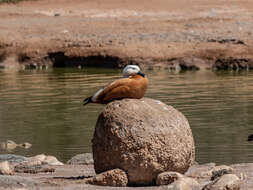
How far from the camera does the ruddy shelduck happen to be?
10.8 metres

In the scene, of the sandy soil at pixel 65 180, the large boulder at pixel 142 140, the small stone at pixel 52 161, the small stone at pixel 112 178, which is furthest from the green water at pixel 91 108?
the small stone at pixel 112 178

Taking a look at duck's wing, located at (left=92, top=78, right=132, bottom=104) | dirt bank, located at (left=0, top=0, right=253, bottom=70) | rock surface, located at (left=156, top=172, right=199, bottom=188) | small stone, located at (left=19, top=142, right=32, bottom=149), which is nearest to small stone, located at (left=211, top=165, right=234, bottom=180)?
rock surface, located at (left=156, top=172, right=199, bottom=188)

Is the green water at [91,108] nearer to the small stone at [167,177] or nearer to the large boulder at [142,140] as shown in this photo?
the large boulder at [142,140]

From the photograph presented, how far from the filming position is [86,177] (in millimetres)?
11516

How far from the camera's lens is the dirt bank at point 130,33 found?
33625 mm

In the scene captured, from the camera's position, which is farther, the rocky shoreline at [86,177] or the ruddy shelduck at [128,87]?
the ruddy shelduck at [128,87]

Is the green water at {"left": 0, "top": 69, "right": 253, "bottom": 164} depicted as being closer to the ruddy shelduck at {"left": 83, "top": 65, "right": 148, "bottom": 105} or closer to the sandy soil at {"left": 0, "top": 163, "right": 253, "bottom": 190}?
the sandy soil at {"left": 0, "top": 163, "right": 253, "bottom": 190}

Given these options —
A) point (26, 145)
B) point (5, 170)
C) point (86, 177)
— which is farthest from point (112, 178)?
point (26, 145)

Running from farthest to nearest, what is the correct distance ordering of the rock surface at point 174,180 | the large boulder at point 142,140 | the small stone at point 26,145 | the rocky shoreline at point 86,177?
the small stone at point 26,145
the large boulder at point 142,140
the rock surface at point 174,180
the rocky shoreline at point 86,177

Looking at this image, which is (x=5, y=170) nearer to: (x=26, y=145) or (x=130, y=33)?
(x=26, y=145)

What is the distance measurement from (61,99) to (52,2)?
87.4 feet

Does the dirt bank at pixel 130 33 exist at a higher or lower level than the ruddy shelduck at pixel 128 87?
lower

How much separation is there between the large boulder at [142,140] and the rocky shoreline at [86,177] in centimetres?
19

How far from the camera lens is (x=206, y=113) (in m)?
21.0
